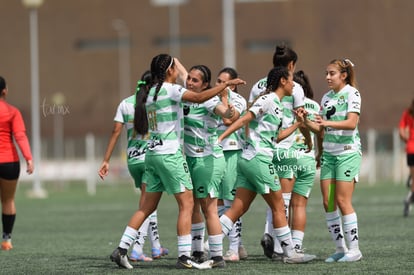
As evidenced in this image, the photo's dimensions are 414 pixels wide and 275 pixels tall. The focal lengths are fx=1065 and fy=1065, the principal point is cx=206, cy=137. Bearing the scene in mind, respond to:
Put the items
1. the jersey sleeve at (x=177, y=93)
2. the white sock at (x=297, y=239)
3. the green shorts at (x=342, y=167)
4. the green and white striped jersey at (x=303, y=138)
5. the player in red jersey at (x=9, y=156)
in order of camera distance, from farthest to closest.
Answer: the player in red jersey at (x=9, y=156)
the green and white striped jersey at (x=303, y=138)
the white sock at (x=297, y=239)
the green shorts at (x=342, y=167)
the jersey sleeve at (x=177, y=93)

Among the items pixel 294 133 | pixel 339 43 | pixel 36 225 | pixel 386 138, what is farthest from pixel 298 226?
pixel 339 43

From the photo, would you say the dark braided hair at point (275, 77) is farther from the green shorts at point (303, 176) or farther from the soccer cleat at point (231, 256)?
the soccer cleat at point (231, 256)

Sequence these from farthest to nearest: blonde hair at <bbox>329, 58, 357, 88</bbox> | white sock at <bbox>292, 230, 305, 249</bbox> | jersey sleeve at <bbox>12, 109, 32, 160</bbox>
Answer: jersey sleeve at <bbox>12, 109, 32, 160</bbox> < white sock at <bbox>292, 230, 305, 249</bbox> < blonde hair at <bbox>329, 58, 357, 88</bbox>

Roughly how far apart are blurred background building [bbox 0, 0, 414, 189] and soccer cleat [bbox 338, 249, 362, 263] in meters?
47.5

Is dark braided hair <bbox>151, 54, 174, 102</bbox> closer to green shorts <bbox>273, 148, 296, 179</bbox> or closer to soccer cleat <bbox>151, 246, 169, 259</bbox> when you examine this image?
green shorts <bbox>273, 148, 296, 179</bbox>

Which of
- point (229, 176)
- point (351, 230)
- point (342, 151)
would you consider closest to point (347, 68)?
point (342, 151)

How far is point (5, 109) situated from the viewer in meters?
14.9

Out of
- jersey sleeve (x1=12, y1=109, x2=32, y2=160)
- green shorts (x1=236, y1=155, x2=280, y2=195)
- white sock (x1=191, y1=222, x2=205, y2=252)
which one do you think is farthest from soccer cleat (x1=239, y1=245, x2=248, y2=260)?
jersey sleeve (x1=12, y1=109, x2=32, y2=160)

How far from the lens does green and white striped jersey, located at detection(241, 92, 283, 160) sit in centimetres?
1174

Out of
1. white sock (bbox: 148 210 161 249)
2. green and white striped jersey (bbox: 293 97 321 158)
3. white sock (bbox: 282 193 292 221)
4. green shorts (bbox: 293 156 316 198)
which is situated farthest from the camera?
white sock (bbox: 148 210 161 249)

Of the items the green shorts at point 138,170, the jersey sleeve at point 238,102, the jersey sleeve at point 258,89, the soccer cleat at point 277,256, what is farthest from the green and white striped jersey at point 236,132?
the soccer cleat at point 277,256

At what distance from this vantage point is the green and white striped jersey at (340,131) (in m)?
11.9

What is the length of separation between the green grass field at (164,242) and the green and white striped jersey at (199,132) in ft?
4.28

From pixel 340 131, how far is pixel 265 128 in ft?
2.87
